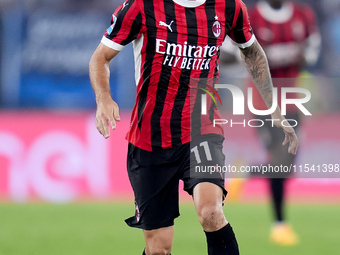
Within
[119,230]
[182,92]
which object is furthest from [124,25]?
[119,230]

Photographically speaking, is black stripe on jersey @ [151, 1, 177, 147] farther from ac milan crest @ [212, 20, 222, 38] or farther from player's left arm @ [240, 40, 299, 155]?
player's left arm @ [240, 40, 299, 155]

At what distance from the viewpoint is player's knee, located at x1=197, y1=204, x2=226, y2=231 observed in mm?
3939

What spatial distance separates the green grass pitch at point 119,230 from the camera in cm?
611

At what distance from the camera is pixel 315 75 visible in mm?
11023

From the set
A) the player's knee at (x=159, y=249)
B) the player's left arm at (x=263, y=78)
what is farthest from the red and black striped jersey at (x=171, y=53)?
the player's knee at (x=159, y=249)

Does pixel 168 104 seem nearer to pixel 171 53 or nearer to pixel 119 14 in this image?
pixel 171 53

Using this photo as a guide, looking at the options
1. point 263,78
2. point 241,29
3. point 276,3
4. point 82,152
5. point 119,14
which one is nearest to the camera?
point 119,14

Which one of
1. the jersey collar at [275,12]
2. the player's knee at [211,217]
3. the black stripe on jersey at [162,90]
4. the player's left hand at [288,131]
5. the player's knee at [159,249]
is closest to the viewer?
the player's knee at [211,217]

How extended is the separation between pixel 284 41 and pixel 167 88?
2.82m

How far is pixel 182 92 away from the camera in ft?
13.9

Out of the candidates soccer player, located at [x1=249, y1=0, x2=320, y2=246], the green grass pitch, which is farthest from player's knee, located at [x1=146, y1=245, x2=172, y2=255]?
soccer player, located at [x1=249, y1=0, x2=320, y2=246]

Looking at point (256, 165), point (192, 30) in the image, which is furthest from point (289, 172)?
point (192, 30)

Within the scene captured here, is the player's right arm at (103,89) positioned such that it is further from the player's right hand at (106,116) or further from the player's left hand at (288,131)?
the player's left hand at (288,131)

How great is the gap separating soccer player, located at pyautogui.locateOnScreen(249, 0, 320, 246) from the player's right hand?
305 cm
